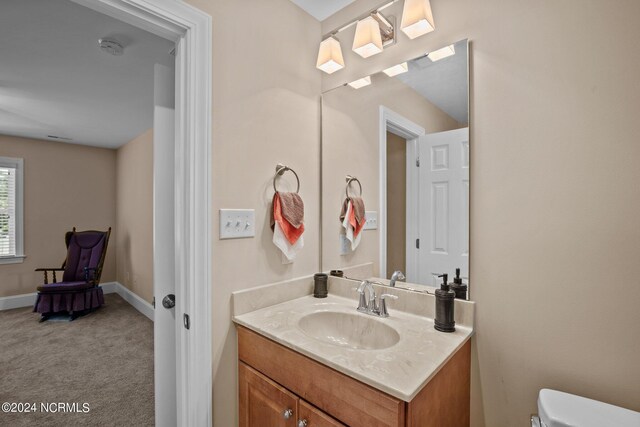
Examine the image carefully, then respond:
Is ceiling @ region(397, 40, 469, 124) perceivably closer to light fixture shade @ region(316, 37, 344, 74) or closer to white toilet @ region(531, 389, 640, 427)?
light fixture shade @ region(316, 37, 344, 74)

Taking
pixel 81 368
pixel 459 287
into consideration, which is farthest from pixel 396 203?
pixel 81 368

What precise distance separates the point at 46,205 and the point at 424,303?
554 cm

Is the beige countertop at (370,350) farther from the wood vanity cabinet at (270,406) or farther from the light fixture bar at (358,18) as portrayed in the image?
the light fixture bar at (358,18)

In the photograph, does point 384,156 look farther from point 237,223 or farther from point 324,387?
point 324,387

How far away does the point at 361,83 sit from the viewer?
5.24ft

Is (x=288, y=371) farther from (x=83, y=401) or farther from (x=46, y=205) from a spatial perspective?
(x=46, y=205)

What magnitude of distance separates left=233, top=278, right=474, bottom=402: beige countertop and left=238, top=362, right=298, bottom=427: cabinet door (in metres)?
0.19

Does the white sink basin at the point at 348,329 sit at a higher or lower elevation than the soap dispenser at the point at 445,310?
lower

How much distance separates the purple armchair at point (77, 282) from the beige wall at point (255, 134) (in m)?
3.72

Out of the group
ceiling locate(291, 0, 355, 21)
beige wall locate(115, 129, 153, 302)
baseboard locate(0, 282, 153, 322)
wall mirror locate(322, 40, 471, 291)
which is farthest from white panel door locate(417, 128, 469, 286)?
baseboard locate(0, 282, 153, 322)

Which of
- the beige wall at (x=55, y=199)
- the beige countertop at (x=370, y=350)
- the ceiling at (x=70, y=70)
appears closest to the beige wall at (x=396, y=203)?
the beige countertop at (x=370, y=350)

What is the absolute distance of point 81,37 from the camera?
1.92m

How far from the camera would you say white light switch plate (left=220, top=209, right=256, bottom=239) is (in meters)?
1.29

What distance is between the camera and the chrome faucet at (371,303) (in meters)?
1.31
